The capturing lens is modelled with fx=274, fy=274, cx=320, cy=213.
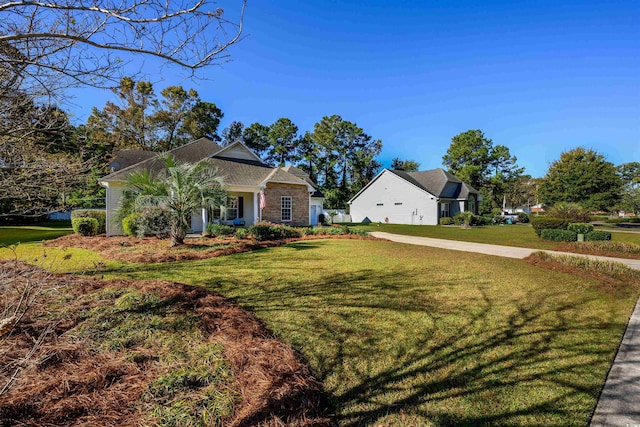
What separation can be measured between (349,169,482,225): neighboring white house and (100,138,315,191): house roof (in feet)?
56.1

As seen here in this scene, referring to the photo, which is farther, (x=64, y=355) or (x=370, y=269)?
(x=370, y=269)

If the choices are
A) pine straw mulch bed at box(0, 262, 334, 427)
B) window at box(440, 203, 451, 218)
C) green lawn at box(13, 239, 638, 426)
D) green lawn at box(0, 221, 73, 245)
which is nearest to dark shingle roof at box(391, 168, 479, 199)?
window at box(440, 203, 451, 218)

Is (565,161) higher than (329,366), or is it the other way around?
(565,161)

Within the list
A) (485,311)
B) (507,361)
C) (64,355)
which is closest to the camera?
(64,355)

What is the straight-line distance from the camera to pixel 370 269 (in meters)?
7.36

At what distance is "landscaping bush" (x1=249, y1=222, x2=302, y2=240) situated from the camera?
12797mm

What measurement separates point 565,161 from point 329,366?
60009mm

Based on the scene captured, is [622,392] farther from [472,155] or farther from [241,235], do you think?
[472,155]

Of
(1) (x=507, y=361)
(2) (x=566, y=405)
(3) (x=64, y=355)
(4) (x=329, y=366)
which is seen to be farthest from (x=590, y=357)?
(3) (x=64, y=355)

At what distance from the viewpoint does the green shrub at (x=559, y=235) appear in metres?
13.8

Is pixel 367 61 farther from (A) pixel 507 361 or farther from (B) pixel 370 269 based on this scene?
(A) pixel 507 361

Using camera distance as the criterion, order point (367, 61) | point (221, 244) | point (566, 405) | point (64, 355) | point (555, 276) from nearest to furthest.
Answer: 1. point (566, 405)
2. point (64, 355)
3. point (555, 276)
4. point (221, 244)
5. point (367, 61)

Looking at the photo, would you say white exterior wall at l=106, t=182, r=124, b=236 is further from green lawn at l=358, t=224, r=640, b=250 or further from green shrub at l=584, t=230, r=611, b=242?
green shrub at l=584, t=230, r=611, b=242

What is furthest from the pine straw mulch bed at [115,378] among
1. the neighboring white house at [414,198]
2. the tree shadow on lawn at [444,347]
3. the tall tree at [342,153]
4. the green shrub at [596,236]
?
the tall tree at [342,153]
